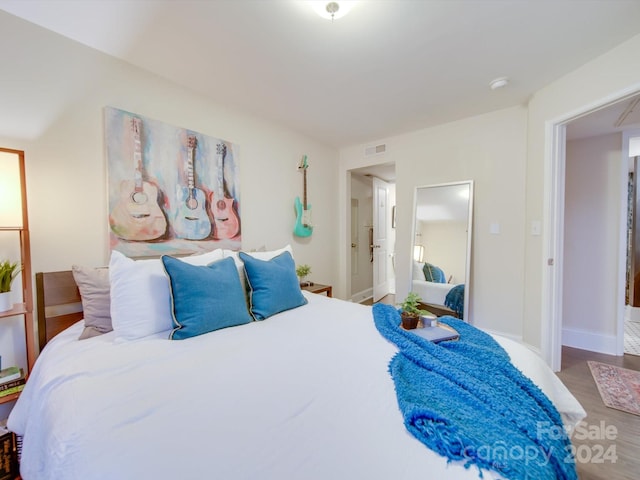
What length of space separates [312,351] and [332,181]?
9.62 feet

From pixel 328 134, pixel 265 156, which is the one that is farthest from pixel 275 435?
pixel 328 134

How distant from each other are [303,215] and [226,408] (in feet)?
8.27

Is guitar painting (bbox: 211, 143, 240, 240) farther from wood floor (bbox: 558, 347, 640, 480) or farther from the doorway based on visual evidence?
wood floor (bbox: 558, 347, 640, 480)

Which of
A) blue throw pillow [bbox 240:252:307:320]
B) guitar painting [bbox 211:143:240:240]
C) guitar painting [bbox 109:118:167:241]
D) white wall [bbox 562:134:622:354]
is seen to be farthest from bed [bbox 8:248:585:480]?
white wall [bbox 562:134:622:354]

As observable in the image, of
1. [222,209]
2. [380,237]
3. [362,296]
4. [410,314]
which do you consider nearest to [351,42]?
[222,209]

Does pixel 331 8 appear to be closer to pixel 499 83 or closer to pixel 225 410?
pixel 499 83

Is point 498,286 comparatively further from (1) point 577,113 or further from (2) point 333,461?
(2) point 333,461

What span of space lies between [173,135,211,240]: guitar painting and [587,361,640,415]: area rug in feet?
10.8

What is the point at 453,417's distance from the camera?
2.52 feet

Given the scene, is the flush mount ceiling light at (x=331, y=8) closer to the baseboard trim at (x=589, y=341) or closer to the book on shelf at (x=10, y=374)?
the book on shelf at (x=10, y=374)

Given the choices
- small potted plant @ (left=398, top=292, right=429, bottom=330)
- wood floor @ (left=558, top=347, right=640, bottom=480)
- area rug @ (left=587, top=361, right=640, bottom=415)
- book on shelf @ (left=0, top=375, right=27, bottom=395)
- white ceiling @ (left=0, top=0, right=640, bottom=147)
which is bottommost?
wood floor @ (left=558, top=347, right=640, bottom=480)

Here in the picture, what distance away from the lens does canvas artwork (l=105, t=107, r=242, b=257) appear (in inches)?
70.4

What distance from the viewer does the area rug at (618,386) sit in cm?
182

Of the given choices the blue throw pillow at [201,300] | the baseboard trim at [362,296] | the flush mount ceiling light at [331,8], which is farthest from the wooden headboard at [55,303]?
the baseboard trim at [362,296]
